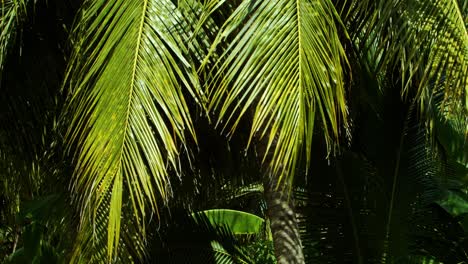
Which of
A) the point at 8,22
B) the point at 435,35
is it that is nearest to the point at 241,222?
the point at 8,22

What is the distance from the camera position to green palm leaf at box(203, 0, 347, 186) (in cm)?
379

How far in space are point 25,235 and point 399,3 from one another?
6.30 metres

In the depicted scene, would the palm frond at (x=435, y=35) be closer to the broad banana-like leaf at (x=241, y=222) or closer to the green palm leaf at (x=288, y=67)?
the green palm leaf at (x=288, y=67)

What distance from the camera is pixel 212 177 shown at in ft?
23.1

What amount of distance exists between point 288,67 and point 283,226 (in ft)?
5.97

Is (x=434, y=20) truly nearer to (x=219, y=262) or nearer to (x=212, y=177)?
(x=212, y=177)

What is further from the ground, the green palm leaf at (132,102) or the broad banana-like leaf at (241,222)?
the green palm leaf at (132,102)

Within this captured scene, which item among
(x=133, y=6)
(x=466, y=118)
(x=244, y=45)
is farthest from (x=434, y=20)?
(x=133, y=6)

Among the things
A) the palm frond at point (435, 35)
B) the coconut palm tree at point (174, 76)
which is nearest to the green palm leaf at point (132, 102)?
the coconut palm tree at point (174, 76)

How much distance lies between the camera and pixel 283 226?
5406mm

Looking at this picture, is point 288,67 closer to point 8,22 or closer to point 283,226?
point 283,226

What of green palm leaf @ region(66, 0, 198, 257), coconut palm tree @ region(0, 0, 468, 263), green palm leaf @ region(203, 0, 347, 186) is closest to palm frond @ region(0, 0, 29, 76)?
coconut palm tree @ region(0, 0, 468, 263)

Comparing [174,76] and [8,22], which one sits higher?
[8,22]

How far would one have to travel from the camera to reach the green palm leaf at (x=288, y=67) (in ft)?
12.4
